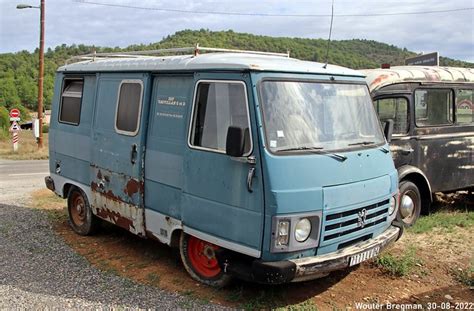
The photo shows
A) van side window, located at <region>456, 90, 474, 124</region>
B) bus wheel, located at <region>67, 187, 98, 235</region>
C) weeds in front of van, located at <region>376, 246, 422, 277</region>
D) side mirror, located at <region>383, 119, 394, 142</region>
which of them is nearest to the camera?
weeds in front of van, located at <region>376, 246, 422, 277</region>

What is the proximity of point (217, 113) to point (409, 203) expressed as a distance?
4.28 meters

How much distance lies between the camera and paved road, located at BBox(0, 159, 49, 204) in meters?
10.1

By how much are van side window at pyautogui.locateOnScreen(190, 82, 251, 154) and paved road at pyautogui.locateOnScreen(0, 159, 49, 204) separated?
6067 millimetres

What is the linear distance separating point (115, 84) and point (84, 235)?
241 centimetres

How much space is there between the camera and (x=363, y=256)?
4676 mm

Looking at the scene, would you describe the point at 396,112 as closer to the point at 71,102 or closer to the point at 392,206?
the point at 392,206

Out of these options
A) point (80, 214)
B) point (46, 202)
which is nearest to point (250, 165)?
point (80, 214)

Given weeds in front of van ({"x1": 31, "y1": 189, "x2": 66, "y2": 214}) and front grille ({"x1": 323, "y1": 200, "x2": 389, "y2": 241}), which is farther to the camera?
weeds in front of van ({"x1": 31, "y1": 189, "x2": 66, "y2": 214})

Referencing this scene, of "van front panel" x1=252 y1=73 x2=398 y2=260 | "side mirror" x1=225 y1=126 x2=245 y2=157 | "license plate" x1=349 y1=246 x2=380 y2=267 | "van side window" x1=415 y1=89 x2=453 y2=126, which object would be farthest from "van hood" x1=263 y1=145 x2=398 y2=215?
"van side window" x1=415 y1=89 x2=453 y2=126

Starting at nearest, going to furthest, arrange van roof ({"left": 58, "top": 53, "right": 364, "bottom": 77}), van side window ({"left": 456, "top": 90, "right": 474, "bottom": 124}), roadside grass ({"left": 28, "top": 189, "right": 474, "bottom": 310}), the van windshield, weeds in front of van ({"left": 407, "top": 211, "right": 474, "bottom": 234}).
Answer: the van windshield < van roof ({"left": 58, "top": 53, "right": 364, "bottom": 77}) < roadside grass ({"left": 28, "top": 189, "right": 474, "bottom": 310}) < weeds in front of van ({"left": 407, "top": 211, "right": 474, "bottom": 234}) < van side window ({"left": 456, "top": 90, "right": 474, "bottom": 124})

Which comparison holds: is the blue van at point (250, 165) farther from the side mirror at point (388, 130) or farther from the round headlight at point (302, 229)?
the side mirror at point (388, 130)

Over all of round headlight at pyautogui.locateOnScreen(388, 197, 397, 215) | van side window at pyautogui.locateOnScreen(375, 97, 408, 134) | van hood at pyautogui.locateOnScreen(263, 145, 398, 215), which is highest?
van side window at pyautogui.locateOnScreen(375, 97, 408, 134)

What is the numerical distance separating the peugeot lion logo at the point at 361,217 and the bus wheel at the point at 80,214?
3.96 m

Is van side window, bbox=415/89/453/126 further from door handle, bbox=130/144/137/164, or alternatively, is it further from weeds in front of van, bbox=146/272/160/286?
weeds in front of van, bbox=146/272/160/286
